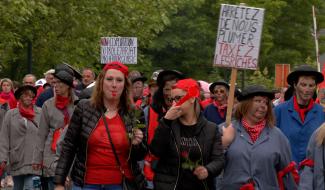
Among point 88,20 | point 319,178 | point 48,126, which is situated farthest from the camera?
point 88,20

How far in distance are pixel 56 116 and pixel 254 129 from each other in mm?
3291

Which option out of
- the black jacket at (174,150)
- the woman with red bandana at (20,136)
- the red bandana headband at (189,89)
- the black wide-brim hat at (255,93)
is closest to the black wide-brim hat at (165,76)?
the black wide-brim hat at (255,93)

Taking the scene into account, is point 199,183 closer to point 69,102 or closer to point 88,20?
point 69,102

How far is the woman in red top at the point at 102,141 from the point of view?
858 centimetres

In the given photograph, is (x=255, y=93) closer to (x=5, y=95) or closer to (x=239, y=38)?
(x=239, y=38)

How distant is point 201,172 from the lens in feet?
28.3

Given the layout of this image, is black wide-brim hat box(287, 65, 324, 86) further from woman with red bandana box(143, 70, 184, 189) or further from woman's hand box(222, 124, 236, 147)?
woman's hand box(222, 124, 236, 147)

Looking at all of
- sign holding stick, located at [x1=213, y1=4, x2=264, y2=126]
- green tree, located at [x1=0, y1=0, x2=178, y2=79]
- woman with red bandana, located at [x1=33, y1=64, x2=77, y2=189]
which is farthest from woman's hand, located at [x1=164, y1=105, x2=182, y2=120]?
green tree, located at [x1=0, y1=0, x2=178, y2=79]

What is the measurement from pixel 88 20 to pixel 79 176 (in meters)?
19.7

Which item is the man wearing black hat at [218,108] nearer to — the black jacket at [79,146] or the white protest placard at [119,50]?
the black jacket at [79,146]

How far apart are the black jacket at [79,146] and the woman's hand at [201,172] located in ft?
1.53

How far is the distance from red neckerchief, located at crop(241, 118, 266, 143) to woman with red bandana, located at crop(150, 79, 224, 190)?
441mm

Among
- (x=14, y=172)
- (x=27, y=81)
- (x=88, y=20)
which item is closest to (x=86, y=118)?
(x=14, y=172)

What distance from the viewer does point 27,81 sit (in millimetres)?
18547
